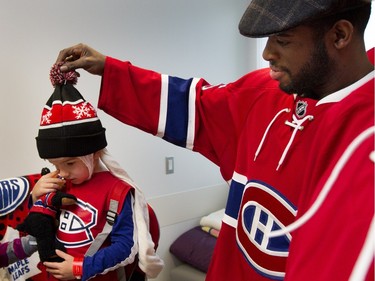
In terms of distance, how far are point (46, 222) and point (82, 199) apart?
12cm

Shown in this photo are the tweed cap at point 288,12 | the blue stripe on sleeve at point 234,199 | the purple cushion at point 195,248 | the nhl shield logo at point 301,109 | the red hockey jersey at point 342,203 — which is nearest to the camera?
the red hockey jersey at point 342,203

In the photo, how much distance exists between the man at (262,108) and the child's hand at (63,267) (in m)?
0.39

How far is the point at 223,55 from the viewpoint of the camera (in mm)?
2539

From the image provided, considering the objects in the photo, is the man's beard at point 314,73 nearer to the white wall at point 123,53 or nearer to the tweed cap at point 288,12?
the tweed cap at point 288,12

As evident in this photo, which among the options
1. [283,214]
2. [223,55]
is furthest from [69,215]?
[223,55]

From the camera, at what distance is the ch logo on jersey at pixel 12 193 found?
1.20 metres

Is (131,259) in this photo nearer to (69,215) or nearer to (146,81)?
(69,215)

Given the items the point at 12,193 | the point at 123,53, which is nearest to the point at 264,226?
the point at 12,193

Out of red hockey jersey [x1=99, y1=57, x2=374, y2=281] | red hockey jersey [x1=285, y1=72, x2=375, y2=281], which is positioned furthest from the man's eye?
red hockey jersey [x1=285, y1=72, x2=375, y2=281]

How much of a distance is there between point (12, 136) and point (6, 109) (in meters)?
0.12

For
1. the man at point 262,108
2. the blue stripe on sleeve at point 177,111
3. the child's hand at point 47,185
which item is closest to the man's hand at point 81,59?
the man at point 262,108

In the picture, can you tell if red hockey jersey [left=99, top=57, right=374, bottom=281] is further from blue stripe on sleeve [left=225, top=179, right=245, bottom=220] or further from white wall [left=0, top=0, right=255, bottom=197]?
white wall [left=0, top=0, right=255, bottom=197]

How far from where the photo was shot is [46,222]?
109cm

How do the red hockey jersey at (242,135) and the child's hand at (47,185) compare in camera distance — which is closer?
the red hockey jersey at (242,135)
